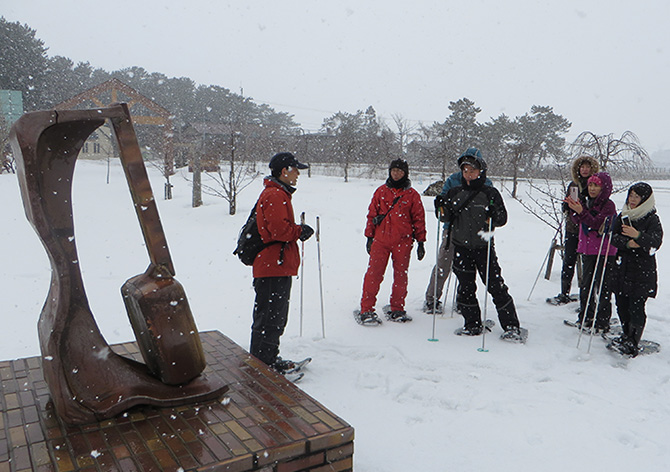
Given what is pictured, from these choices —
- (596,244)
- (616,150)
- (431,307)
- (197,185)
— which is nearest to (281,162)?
(431,307)

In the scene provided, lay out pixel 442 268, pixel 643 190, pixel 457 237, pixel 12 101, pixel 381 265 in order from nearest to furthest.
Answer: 1. pixel 643 190
2. pixel 457 237
3. pixel 381 265
4. pixel 442 268
5. pixel 12 101

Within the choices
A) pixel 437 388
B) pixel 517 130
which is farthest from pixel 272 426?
pixel 517 130

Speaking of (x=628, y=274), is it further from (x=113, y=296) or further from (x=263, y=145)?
(x=263, y=145)

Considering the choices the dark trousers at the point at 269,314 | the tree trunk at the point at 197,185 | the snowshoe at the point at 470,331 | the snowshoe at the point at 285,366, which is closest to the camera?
the dark trousers at the point at 269,314

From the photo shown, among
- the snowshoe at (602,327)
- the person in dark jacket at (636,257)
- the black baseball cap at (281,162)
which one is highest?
the black baseball cap at (281,162)

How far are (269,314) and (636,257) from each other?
309 cm

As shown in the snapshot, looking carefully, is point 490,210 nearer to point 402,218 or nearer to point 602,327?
point 402,218

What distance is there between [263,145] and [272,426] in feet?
89.8

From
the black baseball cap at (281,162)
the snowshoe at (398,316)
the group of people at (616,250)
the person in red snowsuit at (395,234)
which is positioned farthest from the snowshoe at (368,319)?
the black baseball cap at (281,162)

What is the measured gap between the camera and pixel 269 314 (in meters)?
3.71

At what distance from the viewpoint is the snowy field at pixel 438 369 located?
2.95 m

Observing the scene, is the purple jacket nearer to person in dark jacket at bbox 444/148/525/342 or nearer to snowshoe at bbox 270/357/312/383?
person in dark jacket at bbox 444/148/525/342

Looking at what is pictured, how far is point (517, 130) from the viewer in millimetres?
34844

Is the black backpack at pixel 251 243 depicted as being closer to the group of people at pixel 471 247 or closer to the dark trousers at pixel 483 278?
the group of people at pixel 471 247
